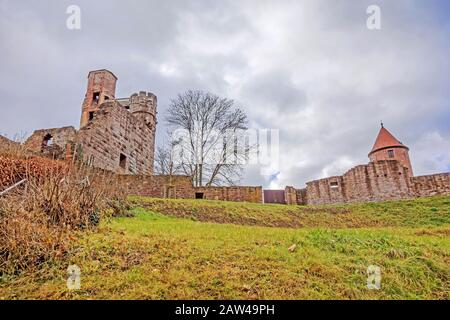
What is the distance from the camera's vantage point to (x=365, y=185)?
22906mm

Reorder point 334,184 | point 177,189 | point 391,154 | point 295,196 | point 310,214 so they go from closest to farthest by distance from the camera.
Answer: point 310,214 → point 177,189 → point 334,184 → point 295,196 → point 391,154

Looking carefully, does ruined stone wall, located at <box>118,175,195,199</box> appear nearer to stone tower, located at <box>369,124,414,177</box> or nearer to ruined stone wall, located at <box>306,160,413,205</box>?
ruined stone wall, located at <box>306,160,413,205</box>

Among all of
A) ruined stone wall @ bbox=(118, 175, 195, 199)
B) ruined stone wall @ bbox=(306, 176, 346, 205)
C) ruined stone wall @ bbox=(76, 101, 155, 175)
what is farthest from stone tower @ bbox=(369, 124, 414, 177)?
ruined stone wall @ bbox=(76, 101, 155, 175)

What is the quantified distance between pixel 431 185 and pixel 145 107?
23.8 m

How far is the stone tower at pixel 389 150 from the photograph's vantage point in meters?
31.6

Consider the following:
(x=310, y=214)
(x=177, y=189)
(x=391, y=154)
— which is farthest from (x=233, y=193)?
(x=391, y=154)

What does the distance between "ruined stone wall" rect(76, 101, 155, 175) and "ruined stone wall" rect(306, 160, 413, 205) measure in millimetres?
13849

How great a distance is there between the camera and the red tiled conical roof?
32.4 meters

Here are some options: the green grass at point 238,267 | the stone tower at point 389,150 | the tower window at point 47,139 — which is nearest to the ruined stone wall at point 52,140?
the tower window at point 47,139

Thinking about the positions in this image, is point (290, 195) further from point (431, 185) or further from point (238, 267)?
point (238, 267)

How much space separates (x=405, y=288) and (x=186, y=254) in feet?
11.1

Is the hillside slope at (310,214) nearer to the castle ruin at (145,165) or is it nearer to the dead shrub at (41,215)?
→ the castle ruin at (145,165)
